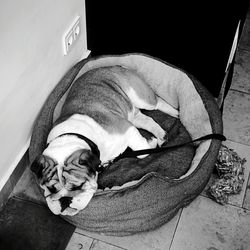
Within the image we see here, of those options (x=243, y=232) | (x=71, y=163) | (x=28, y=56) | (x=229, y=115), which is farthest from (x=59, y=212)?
(x=229, y=115)

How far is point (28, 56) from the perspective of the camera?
2.34 metres

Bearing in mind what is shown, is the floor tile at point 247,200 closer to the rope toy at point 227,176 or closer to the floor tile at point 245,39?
the rope toy at point 227,176

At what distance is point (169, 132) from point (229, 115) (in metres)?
0.55

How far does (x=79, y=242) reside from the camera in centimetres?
237

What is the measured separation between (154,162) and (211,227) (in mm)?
529

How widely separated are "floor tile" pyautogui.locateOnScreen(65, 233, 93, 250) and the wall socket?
1261mm

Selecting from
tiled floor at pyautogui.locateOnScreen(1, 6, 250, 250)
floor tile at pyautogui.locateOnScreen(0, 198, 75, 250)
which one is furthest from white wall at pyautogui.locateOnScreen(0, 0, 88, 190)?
tiled floor at pyautogui.locateOnScreen(1, 6, 250, 250)

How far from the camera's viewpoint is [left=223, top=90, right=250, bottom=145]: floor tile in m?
2.95

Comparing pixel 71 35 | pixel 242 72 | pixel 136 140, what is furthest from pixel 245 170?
pixel 71 35

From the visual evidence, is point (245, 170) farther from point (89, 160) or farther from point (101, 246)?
point (89, 160)

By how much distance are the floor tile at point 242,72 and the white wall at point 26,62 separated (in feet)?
4.56

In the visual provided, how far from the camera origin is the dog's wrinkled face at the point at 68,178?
2.06 metres

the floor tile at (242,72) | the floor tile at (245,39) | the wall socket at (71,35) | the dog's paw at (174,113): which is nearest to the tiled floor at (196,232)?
the dog's paw at (174,113)

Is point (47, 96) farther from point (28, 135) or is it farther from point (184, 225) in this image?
point (184, 225)
